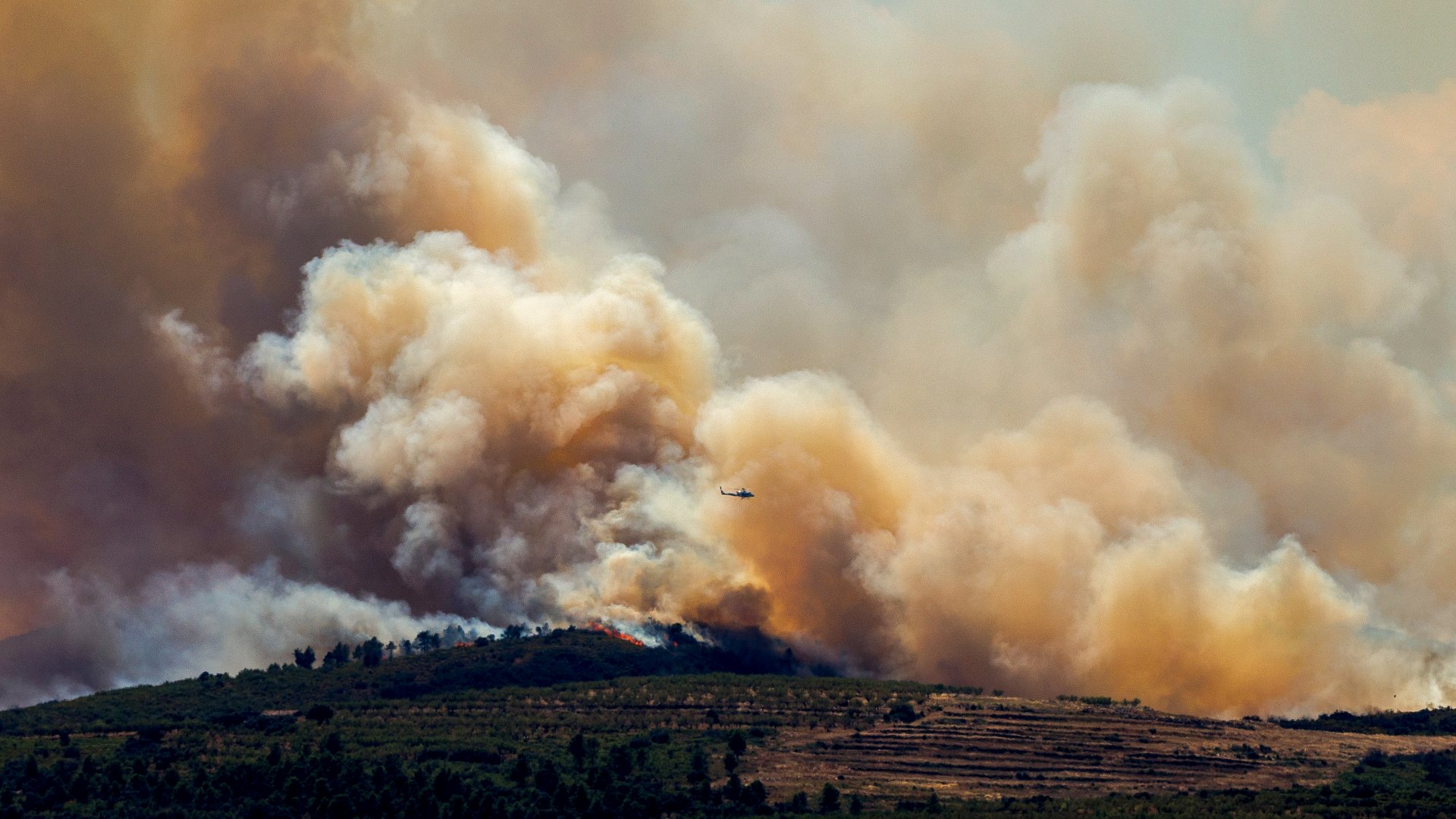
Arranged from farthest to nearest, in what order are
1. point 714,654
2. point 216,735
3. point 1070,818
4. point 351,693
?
point 714,654, point 351,693, point 216,735, point 1070,818

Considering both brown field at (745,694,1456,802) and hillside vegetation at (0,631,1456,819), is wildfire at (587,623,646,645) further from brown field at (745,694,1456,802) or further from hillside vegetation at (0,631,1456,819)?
brown field at (745,694,1456,802)

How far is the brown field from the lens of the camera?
118 m

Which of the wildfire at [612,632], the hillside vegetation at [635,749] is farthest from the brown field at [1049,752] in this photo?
the wildfire at [612,632]

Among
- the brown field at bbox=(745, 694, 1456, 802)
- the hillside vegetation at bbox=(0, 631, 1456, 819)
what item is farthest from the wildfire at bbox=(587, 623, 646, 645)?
the brown field at bbox=(745, 694, 1456, 802)

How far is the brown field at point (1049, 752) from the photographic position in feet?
387

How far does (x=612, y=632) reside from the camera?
151 m

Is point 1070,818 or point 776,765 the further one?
point 776,765

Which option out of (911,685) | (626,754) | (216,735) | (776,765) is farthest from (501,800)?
(911,685)

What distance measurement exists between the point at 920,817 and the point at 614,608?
49010mm

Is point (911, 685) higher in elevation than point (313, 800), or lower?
higher

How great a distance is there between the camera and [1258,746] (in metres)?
129

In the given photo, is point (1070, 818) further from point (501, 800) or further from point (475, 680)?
point (475, 680)

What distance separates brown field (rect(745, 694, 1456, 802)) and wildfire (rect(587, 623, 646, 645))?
2443 cm

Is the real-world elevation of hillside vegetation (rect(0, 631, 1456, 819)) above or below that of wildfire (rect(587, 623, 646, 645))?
below
